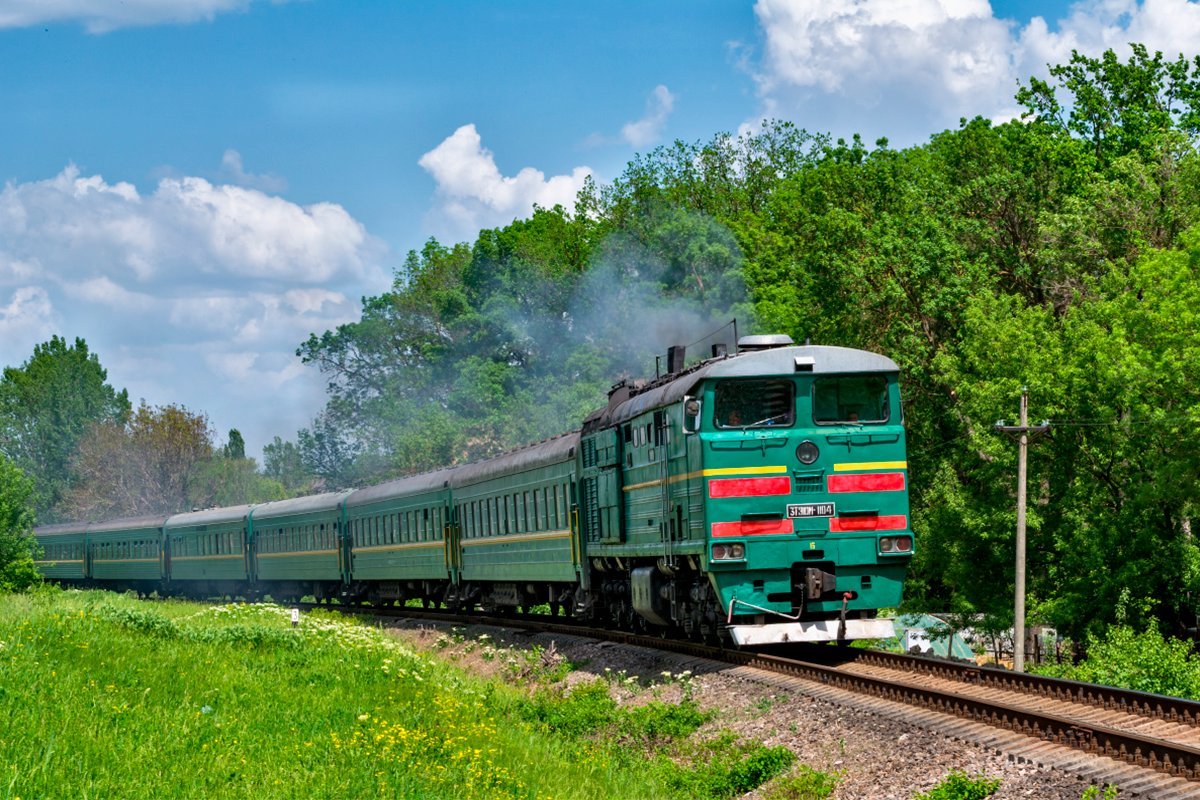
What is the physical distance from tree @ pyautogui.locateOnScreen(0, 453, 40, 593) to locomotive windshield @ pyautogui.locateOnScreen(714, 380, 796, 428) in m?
38.5

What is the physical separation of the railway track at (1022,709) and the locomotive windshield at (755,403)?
306 cm

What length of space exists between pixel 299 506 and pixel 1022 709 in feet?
118

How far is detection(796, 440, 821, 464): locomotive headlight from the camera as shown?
60.9 feet

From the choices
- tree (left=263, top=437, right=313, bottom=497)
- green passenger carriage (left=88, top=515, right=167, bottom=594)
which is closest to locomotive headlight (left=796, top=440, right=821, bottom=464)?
green passenger carriage (left=88, top=515, right=167, bottom=594)

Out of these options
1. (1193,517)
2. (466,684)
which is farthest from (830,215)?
(466,684)

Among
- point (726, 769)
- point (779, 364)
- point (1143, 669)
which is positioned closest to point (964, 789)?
point (726, 769)

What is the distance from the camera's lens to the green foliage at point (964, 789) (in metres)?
11.3

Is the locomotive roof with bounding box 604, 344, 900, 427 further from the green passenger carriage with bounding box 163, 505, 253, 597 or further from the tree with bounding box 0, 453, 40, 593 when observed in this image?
the tree with bounding box 0, 453, 40, 593

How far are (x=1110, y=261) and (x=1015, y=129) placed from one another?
60.1ft

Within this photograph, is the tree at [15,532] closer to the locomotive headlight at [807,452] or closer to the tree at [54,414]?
the locomotive headlight at [807,452]

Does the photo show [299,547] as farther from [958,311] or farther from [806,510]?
[806,510]

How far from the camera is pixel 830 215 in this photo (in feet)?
164

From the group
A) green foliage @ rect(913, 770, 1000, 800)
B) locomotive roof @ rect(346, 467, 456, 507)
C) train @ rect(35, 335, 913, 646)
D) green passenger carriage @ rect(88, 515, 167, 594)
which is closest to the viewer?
green foliage @ rect(913, 770, 1000, 800)

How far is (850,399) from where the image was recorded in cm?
1900
